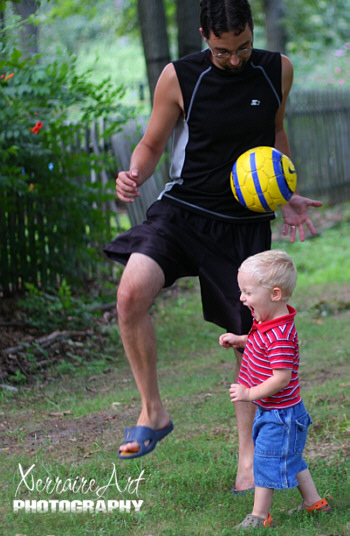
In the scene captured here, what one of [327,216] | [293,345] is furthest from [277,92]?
[327,216]

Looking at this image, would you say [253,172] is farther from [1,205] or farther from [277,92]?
[1,205]

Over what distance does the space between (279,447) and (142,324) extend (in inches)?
33.3

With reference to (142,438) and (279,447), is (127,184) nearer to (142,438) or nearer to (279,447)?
(142,438)

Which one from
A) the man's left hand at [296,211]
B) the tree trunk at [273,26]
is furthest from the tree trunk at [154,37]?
the tree trunk at [273,26]

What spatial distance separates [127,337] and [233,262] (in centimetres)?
67

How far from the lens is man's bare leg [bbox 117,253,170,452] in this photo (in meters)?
3.40

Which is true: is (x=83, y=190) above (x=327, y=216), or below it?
above

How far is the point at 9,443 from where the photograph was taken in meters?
4.51

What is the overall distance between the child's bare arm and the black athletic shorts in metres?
0.48

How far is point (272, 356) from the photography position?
124 inches

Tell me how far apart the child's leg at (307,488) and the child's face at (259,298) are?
0.77 meters

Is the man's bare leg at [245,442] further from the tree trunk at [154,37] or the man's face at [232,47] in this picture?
the tree trunk at [154,37]

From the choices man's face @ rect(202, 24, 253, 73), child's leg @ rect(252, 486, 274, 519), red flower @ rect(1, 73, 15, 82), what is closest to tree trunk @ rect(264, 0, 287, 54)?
red flower @ rect(1, 73, 15, 82)

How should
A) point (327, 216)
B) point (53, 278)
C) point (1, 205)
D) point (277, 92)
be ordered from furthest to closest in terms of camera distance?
1. point (327, 216)
2. point (53, 278)
3. point (1, 205)
4. point (277, 92)
